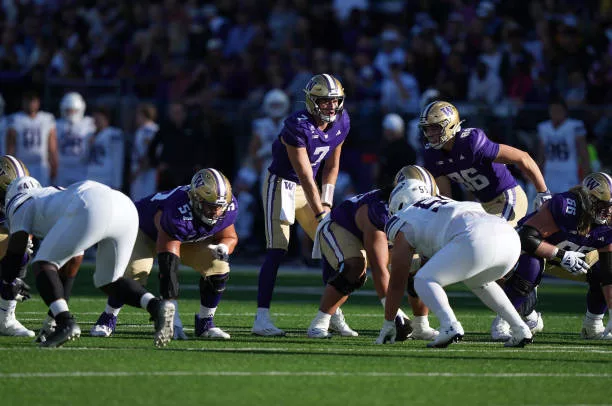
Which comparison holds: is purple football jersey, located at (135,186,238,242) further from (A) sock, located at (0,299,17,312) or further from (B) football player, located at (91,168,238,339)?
(A) sock, located at (0,299,17,312)

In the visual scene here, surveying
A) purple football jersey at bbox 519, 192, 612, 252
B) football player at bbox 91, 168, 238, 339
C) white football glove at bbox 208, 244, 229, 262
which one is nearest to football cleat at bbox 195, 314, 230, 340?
football player at bbox 91, 168, 238, 339

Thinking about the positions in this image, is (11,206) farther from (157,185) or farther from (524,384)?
(157,185)

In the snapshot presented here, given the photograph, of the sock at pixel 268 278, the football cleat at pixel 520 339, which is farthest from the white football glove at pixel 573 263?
the sock at pixel 268 278

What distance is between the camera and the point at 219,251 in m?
8.65

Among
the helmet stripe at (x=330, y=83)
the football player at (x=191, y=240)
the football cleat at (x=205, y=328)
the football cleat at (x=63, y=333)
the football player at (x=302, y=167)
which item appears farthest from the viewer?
the helmet stripe at (x=330, y=83)

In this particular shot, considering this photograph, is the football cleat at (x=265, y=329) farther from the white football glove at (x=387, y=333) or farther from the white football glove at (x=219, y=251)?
the white football glove at (x=387, y=333)

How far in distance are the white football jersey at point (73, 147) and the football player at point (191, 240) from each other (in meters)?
8.09

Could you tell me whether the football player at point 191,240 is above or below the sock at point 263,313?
above

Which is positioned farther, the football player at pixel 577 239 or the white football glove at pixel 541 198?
the white football glove at pixel 541 198

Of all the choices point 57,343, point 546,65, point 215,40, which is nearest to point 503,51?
point 546,65

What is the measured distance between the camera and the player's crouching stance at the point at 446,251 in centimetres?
774

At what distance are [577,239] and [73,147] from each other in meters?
9.46

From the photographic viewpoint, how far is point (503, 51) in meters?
17.0

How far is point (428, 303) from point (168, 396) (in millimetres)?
2202
